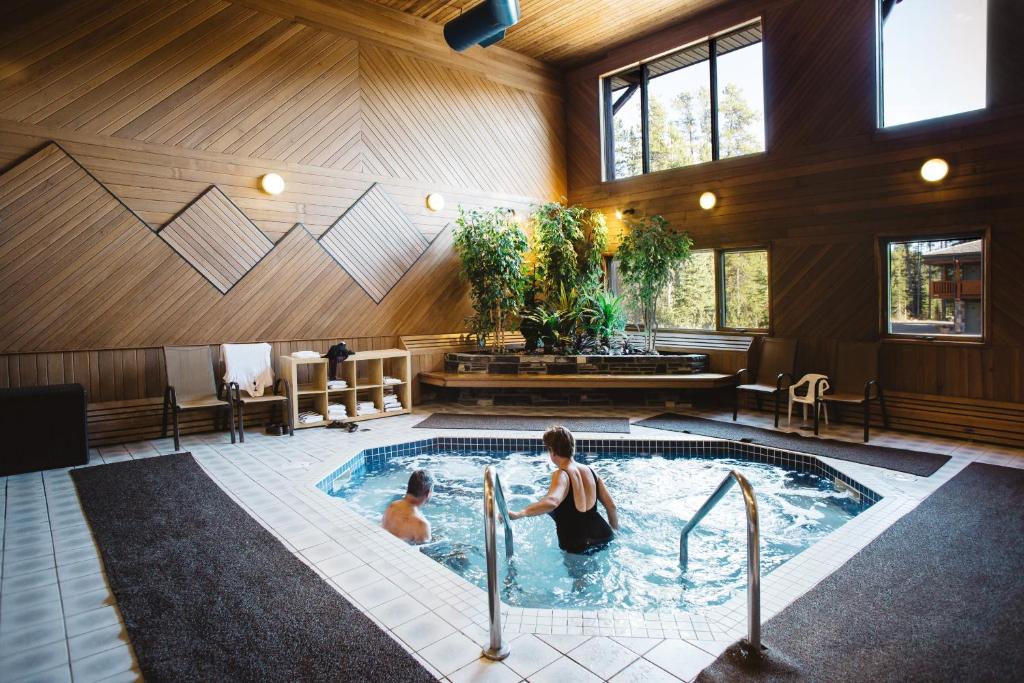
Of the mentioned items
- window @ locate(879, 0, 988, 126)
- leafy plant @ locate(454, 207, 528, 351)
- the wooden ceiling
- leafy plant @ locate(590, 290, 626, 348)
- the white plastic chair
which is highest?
the wooden ceiling

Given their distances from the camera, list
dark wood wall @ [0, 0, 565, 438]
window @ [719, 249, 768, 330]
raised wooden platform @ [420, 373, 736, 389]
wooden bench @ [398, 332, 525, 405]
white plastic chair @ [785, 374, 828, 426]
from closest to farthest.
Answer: dark wood wall @ [0, 0, 565, 438] < white plastic chair @ [785, 374, 828, 426] < raised wooden platform @ [420, 373, 736, 389] < window @ [719, 249, 768, 330] < wooden bench @ [398, 332, 525, 405]

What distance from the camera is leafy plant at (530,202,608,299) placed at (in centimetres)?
874

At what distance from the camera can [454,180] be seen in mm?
8758

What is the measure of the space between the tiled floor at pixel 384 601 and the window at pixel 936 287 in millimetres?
1989

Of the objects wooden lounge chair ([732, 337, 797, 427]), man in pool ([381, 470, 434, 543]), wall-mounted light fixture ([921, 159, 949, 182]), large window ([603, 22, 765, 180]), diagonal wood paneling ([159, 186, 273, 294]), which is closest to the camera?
man in pool ([381, 470, 434, 543])

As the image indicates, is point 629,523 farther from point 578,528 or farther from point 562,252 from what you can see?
point 562,252

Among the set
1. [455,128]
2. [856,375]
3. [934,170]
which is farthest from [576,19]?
[856,375]

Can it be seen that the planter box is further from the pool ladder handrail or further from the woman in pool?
the pool ladder handrail

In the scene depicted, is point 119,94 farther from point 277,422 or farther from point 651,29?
point 651,29

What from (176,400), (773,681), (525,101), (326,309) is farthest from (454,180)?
(773,681)

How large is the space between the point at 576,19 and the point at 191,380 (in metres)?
6.65

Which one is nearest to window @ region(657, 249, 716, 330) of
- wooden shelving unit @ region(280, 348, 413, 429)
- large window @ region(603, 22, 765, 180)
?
large window @ region(603, 22, 765, 180)

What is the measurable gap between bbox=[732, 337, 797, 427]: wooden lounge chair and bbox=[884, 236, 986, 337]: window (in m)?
1.04

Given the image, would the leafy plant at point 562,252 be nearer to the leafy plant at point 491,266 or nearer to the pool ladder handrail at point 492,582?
the leafy plant at point 491,266
